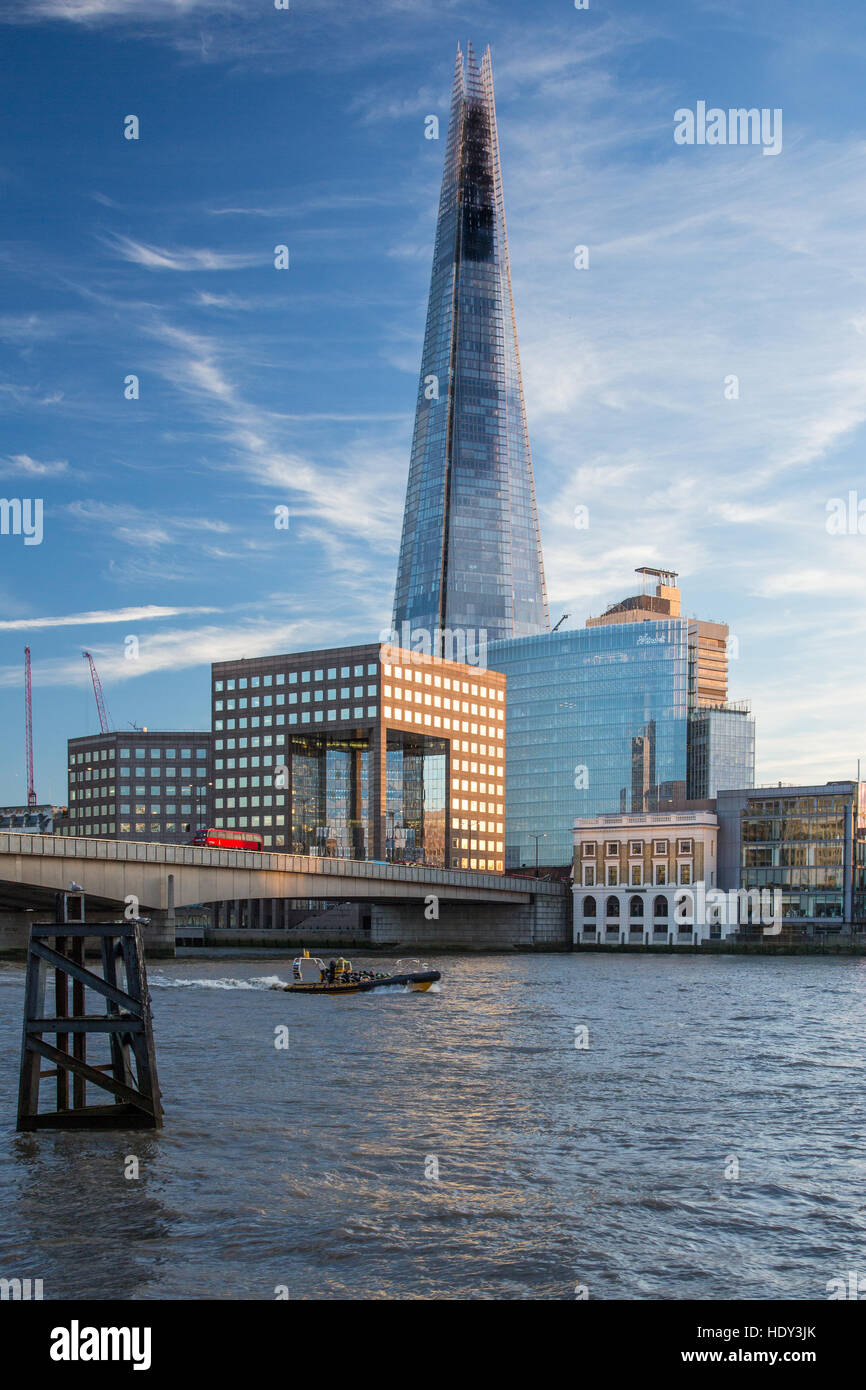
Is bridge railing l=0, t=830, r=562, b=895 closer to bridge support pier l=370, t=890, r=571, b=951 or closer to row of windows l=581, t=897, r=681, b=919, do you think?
bridge support pier l=370, t=890, r=571, b=951

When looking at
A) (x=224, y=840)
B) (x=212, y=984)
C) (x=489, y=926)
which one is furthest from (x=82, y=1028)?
(x=489, y=926)

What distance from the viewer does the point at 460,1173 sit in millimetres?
28281

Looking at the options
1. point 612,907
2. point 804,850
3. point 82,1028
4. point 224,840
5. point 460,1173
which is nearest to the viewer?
point 460,1173

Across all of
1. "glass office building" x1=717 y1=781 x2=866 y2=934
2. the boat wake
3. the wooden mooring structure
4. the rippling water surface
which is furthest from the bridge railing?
the wooden mooring structure

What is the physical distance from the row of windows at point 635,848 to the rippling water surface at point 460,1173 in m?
113

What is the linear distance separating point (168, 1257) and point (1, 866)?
78.2 metres

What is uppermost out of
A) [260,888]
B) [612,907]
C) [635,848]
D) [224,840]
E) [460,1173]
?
[224,840]

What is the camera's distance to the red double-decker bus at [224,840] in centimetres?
13275

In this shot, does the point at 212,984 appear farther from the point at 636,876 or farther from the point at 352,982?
the point at 636,876

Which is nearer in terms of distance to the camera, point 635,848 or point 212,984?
point 212,984

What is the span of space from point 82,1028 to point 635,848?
14619 centimetres
